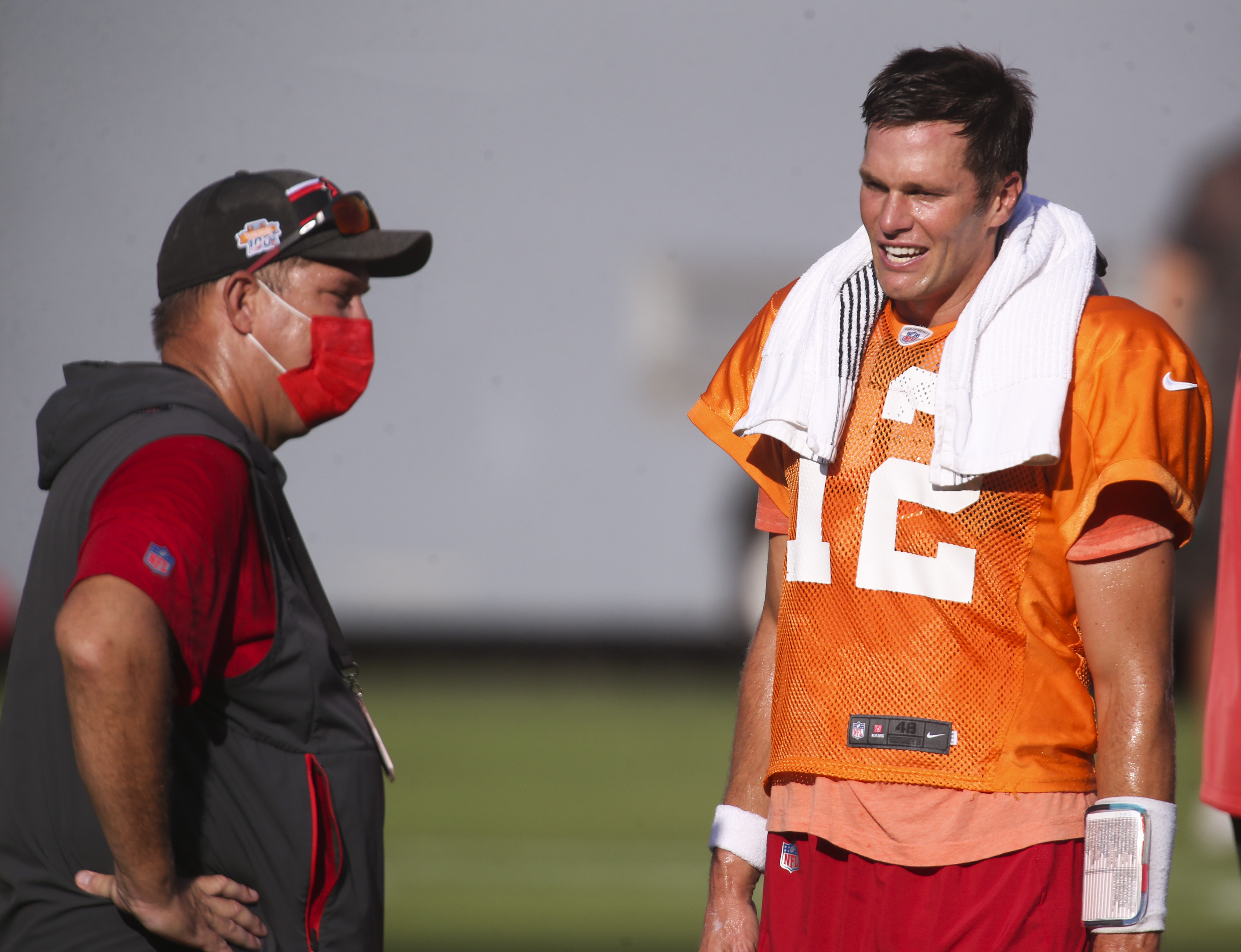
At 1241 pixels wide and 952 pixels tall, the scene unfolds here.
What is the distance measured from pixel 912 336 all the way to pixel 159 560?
4.07 feet

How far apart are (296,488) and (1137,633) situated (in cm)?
874

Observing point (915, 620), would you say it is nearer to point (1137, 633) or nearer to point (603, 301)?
point (1137, 633)

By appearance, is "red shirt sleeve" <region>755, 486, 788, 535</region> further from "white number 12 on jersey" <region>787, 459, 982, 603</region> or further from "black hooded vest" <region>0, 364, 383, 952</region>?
"black hooded vest" <region>0, 364, 383, 952</region>

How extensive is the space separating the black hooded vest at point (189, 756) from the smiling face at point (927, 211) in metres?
1.08

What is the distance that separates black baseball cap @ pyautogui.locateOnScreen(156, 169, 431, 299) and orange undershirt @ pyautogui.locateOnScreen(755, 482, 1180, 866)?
1276 mm

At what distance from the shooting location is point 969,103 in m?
2.20

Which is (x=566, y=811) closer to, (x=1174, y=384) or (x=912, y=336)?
(x=912, y=336)

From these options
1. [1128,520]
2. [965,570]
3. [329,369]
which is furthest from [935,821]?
[329,369]

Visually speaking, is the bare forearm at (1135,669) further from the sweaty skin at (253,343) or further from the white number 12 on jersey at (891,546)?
the sweaty skin at (253,343)

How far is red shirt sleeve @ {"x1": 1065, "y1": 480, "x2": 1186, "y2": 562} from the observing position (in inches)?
80.7

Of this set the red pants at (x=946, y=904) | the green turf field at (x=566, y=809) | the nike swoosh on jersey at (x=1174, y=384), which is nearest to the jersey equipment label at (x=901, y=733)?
the red pants at (x=946, y=904)

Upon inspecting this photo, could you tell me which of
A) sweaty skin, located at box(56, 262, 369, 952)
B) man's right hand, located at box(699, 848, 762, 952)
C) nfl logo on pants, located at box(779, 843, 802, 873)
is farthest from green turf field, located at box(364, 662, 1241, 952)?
sweaty skin, located at box(56, 262, 369, 952)

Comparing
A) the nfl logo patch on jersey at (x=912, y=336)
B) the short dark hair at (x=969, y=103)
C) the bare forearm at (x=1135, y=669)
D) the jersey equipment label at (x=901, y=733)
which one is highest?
the short dark hair at (x=969, y=103)

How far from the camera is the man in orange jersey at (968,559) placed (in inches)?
81.0
